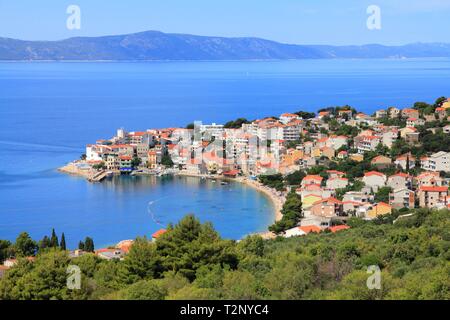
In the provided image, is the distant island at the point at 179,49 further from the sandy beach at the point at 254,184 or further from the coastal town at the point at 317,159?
the sandy beach at the point at 254,184

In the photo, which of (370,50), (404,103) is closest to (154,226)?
(404,103)

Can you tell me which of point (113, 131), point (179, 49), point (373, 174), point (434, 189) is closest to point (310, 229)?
point (434, 189)

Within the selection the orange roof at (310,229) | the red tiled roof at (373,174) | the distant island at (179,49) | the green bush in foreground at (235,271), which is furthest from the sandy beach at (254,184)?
the distant island at (179,49)

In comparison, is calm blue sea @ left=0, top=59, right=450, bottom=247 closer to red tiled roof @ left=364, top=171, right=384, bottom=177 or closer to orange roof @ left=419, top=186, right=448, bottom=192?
red tiled roof @ left=364, top=171, right=384, bottom=177

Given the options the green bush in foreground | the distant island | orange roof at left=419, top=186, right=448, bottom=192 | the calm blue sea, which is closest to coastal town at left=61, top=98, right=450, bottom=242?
orange roof at left=419, top=186, right=448, bottom=192

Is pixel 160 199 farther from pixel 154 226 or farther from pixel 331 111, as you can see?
pixel 331 111
